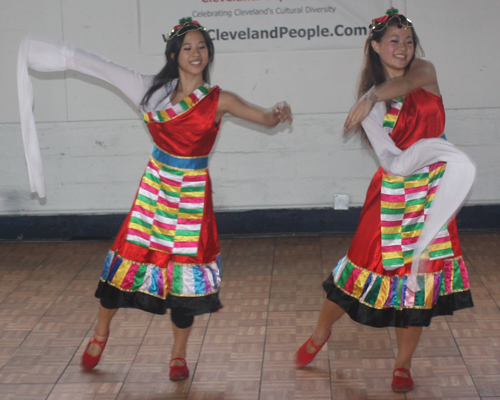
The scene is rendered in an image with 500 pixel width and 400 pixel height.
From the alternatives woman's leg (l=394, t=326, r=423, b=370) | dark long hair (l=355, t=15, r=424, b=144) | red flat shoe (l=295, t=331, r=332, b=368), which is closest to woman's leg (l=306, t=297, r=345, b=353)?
red flat shoe (l=295, t=331, r=332, b=368)

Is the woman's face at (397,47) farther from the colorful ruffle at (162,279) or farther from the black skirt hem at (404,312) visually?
the colorful ruffle at (162,279)

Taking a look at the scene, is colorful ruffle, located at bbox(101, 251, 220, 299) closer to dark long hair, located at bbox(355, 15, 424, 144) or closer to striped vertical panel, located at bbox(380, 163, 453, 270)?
striped vertical panel, located at bbox(380, 163, 453, 270)

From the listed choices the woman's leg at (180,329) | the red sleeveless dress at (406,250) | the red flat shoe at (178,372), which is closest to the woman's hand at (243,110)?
the red sleeveless dress at (406,250)

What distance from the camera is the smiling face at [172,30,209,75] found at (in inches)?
101

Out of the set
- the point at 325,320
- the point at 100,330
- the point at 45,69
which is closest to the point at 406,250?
the point at 325,320

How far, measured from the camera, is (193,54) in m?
2.56

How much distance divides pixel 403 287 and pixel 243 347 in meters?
0.93

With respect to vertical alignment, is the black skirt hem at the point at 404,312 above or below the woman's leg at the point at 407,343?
above

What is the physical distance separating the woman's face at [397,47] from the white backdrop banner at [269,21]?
239 centimetres

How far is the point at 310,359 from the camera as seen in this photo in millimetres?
2797

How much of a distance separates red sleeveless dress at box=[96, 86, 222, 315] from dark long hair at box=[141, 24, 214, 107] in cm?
12

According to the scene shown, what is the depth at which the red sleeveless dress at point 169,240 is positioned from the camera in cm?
256

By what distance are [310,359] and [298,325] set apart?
49 centimetres

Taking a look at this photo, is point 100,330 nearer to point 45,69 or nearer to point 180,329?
point 180,329
